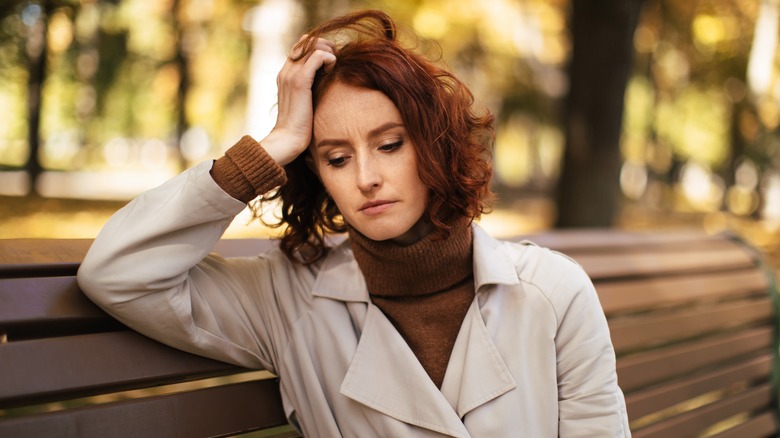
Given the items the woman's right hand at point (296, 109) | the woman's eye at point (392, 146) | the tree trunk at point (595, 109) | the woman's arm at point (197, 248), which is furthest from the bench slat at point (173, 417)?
the tree trunk at point (595, 109)

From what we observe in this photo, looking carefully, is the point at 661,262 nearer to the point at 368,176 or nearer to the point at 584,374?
the point at 584,374

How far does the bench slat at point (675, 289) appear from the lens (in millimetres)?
3512

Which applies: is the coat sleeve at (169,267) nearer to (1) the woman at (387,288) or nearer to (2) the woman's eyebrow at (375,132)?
(1) the woman at (387,288)

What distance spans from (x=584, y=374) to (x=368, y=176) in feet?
2.67

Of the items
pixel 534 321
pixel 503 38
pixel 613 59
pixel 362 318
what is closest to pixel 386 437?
pixel 362 318

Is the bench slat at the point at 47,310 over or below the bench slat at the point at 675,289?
over

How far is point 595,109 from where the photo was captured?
727 cm

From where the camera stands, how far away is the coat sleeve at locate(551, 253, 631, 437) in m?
2.25

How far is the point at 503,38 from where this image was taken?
19.4 meters

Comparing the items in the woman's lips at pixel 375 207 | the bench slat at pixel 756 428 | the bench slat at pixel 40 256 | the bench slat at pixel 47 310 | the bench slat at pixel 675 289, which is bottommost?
the bench slat at pixel 756 428

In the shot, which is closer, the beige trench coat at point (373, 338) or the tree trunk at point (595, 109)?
the beige trench coat at point (373, 338)

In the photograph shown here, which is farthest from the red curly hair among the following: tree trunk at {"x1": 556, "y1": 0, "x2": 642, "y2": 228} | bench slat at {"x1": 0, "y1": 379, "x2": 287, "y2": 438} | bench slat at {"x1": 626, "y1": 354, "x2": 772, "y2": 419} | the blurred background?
tree trunk at {"x1": 556, "y1": 0, "x2": 642, "y2": 228}

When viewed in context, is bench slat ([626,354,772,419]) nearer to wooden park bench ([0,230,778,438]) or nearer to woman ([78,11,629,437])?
wooden park bench ([0,230,778,438])

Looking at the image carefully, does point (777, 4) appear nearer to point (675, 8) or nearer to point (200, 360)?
point (675, 8)
